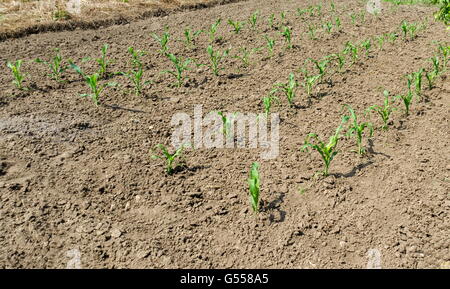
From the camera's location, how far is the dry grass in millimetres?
6078

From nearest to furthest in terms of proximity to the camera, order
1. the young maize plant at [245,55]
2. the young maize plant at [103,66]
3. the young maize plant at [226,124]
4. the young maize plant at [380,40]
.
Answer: the young maize plant at [226,124]
the young maize plant at [103,66]
the young maize plant at [245,55]
the young maize plant at [380,40]

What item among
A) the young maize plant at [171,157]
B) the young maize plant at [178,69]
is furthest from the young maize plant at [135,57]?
the young maize plant at [171,157]

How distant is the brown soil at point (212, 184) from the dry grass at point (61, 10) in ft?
5.56

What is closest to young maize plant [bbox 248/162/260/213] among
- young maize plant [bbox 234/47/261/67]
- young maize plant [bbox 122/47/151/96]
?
young maize plant [bbox 122/47/151/96]

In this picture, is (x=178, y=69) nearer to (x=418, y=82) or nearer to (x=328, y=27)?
(x=418, y=82)

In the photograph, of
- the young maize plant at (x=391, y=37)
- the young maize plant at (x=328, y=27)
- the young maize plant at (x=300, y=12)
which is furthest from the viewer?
the young maize plant at (x=300, y=12)

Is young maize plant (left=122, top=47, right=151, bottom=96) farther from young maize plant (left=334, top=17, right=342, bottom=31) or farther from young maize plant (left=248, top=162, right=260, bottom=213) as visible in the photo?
young maize plant (left=334, top=17, right=342, bottom=31)

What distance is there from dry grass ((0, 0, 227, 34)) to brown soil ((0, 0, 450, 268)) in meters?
1.70

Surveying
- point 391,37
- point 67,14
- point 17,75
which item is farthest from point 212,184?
point 67,14

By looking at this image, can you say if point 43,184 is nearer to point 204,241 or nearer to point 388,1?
point 204,241

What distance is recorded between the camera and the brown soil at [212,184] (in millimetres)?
2488

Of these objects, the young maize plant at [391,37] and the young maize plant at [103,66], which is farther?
the young maize plant at [391,37]

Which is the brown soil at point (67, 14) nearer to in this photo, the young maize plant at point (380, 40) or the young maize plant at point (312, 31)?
the young maize plant at point (312, 31)

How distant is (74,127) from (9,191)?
0.96m
